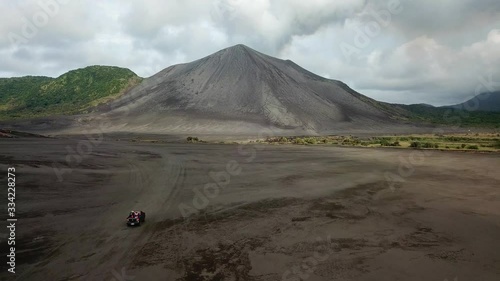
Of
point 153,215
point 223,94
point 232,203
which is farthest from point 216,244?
point 223,94

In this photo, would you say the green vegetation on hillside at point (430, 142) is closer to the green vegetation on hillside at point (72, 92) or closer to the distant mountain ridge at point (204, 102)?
the distant mountain ridge at point (204, 102)

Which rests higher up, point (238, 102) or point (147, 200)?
point (238, 102)

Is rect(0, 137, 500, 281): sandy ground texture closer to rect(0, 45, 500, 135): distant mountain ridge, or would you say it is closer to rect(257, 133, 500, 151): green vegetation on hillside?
rect(257, 133, 500, 151): green vegetation on hillside

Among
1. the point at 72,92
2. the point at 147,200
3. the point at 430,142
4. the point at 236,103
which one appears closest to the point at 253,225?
the point at 147,200

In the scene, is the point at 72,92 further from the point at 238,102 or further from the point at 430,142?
the point at 430,142

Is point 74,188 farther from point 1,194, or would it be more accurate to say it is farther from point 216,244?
point 216,244

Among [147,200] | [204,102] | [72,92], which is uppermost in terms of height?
[72,92]

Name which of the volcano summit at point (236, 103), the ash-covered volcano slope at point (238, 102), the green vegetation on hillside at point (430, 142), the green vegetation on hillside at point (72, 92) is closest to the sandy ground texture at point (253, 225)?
the green vegetation on hillside at point (430, 142)
